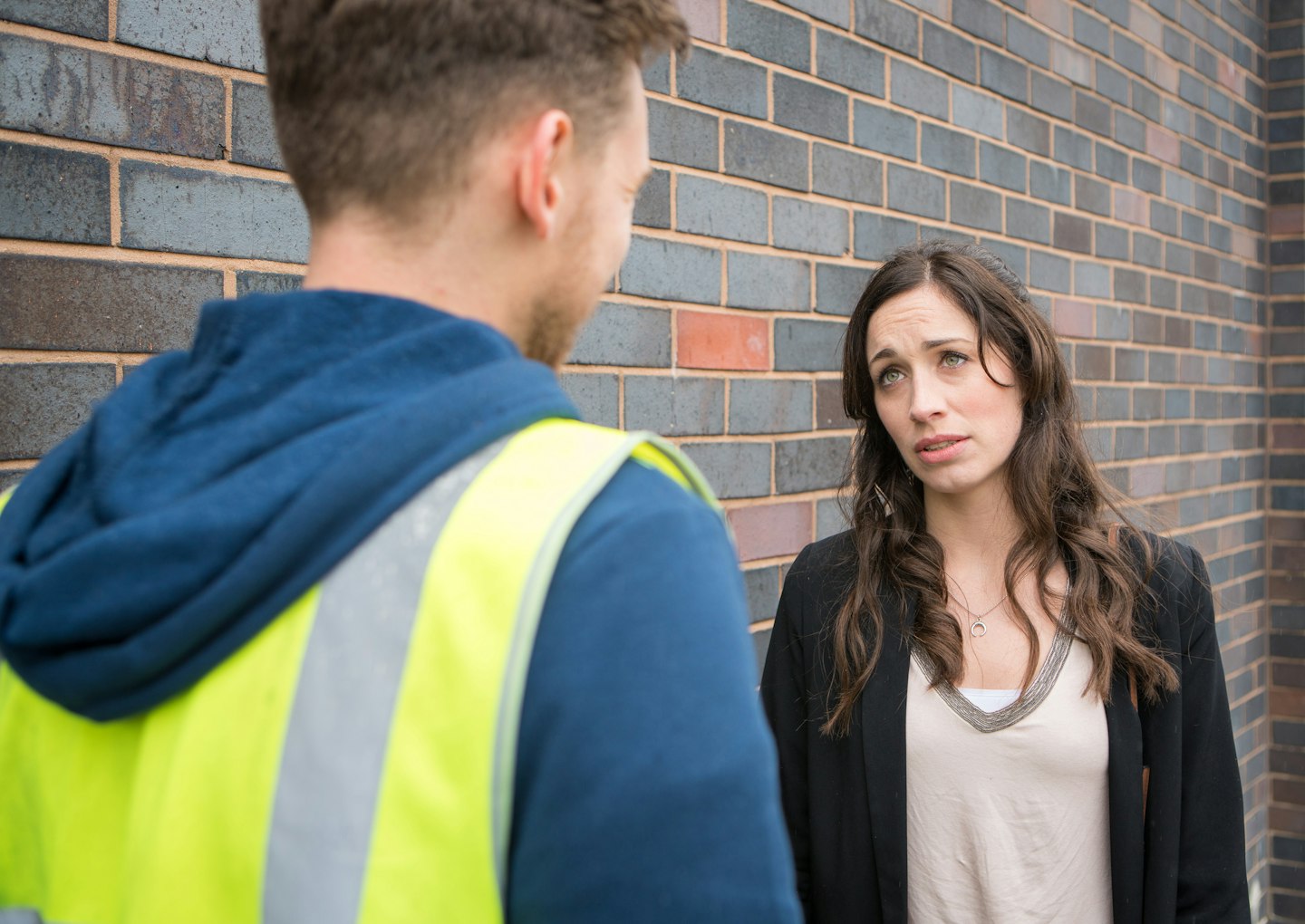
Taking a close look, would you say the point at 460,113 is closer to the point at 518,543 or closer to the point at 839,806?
the point at 518,543

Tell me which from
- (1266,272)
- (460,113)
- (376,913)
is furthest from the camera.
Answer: (1266,272)

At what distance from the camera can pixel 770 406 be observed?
2.98 metres

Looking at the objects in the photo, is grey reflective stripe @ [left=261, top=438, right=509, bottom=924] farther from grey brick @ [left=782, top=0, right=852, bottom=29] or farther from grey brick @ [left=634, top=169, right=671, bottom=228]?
grey brick @ [left=782, top=0, right=852, bottom=29]

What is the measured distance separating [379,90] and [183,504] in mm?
353

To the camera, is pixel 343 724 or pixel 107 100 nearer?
pixel 343 724

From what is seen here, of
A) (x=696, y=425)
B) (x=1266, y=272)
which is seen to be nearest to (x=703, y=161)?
(x=696, y=425)

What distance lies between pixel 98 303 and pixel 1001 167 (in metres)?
3.08

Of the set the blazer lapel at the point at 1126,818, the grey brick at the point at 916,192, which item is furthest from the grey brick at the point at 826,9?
the blazer lapel at the point at 1126,818

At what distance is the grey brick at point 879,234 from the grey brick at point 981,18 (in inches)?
29.4

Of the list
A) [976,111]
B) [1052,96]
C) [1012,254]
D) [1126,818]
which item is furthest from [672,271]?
[1052,96]

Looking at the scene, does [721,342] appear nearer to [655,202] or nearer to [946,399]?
[655,202]

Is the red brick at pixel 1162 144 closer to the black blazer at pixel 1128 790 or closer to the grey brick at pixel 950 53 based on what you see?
the grey brick at pixel 950 53

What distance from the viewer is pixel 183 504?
0.81m

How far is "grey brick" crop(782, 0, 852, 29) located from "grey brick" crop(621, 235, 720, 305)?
0.75 m
